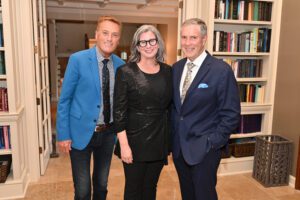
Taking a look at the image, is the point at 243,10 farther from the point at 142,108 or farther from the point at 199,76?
the point at 142,108

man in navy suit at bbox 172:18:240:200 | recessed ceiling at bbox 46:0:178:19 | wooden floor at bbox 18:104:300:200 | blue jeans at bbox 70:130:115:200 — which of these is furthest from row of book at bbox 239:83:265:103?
recessed ceiling at bbox 46:0:178:19

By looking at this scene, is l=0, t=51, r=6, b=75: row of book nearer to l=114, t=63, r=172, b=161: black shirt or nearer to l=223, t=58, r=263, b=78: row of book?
l=114, t=63, r=172, b=161: black shirt

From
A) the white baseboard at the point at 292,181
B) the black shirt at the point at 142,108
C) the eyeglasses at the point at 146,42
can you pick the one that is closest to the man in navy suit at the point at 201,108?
the black shirt at the point at 142,108

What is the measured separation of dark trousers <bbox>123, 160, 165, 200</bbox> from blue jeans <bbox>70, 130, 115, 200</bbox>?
0.86 ft

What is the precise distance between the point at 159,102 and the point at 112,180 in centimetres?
183

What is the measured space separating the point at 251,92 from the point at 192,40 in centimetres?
202

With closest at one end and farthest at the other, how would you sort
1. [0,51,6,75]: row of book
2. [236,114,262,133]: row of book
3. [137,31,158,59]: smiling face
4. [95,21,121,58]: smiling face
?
[137,31,158,59]: smiling face < [95,21,121,58]: smiling face < [0,51,6,75]: row of book < [236,114,262,133]: row of book

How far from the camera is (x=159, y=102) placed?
1750mm

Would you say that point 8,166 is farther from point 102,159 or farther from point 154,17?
point 154,17

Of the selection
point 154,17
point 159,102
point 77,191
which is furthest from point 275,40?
point 154,17

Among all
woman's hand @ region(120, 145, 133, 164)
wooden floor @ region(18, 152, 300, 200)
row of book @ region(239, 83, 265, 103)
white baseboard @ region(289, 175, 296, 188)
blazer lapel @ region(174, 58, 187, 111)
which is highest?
blazer lapel @ region(174, 58, 187, 111)

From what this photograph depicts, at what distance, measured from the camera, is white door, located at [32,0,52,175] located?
3.13 m

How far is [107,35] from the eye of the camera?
71.2 inches

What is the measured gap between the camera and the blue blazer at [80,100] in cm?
183
